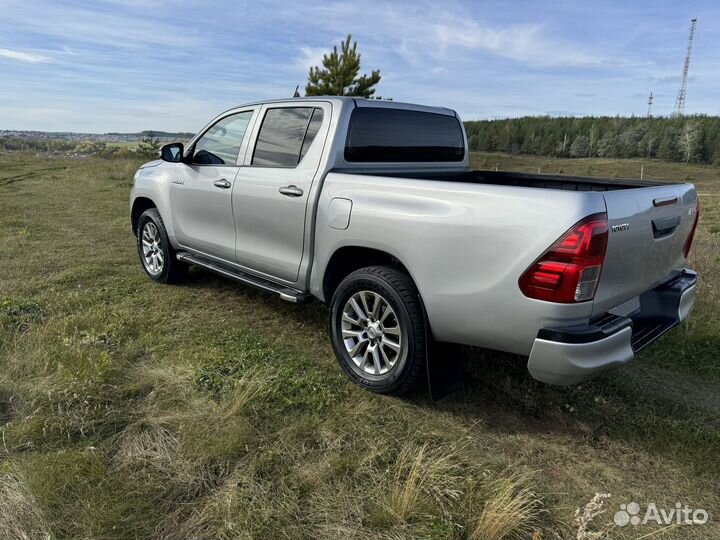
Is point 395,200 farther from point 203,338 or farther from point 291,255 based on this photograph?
point 203,338

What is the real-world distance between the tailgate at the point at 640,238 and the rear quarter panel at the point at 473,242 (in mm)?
170

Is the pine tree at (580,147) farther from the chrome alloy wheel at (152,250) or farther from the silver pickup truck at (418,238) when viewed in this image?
the chrome alloy wheel at (152,250)

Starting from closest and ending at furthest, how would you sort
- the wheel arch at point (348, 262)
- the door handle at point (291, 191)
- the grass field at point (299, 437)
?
the grass field at point (299, 437) → the wheel arch at point (348, 262) → the door handle at point (291, 191)

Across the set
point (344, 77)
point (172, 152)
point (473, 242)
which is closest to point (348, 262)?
point (473, 242)

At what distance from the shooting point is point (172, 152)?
4887 millimetres

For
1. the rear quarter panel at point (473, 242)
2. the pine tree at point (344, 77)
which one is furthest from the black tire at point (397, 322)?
the pine tree at point (344, 77)

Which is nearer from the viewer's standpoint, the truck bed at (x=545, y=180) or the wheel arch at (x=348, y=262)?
the wheel arch at (x=348, y=262)

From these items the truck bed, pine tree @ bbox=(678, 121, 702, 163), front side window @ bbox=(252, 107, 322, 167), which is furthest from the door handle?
pine tree @ bbox=(678, 121, 702, 163)

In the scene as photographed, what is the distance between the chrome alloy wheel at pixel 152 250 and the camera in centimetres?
557

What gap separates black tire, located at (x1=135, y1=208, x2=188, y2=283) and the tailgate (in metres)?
4.30

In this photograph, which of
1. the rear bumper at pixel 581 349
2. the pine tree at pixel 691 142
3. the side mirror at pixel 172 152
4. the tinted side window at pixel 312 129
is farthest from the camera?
the pine tree at pixel 691 142

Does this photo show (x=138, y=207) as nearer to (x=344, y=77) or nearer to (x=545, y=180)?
(x=545, y=180)

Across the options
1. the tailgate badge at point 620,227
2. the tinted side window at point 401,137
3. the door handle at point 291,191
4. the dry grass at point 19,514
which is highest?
the tinted side window at point 401,137

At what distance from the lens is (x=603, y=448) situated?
114 inches
